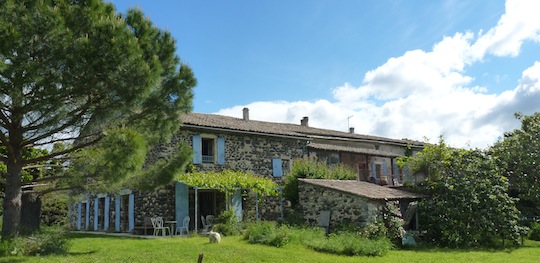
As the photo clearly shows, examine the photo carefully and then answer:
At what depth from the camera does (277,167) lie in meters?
20.8

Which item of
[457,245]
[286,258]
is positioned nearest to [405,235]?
[457,245]

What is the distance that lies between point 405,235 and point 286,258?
17.8ft

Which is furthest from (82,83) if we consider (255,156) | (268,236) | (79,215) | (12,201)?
(79,215)

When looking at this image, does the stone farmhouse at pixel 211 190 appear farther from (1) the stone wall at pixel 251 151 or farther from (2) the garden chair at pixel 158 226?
(2) the garden chair at pixel 158 226

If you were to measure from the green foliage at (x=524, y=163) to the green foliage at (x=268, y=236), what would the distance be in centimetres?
950

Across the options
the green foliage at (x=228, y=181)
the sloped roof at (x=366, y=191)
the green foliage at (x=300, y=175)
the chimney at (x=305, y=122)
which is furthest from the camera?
the chimney at (x=305, y=122)

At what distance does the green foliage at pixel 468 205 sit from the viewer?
14.3 m

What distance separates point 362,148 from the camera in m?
27.6

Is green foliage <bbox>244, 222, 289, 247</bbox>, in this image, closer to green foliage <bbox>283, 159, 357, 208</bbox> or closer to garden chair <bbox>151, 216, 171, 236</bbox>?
garden chair <bbox>151, 216, 171, 236</bbox>

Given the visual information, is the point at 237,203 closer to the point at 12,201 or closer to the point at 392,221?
the point at 392,221

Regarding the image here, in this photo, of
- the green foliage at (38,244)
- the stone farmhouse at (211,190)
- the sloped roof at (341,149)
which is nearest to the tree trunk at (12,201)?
the green foliage at (38,244)

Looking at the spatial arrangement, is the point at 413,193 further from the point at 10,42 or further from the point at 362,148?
the point at 10,42

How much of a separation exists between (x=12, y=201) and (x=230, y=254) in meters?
5.15

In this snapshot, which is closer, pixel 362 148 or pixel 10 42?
pixel 10 42
